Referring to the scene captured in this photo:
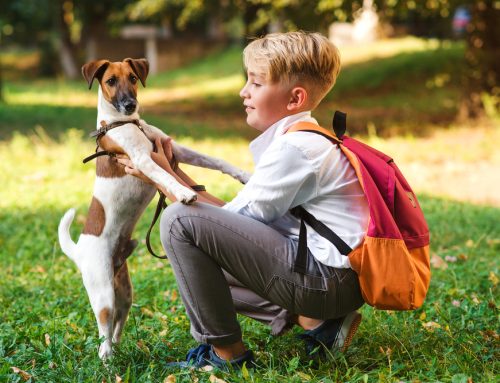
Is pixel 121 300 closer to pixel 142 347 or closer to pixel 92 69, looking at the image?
pixel 142 347

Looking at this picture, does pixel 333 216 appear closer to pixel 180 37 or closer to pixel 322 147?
pixel 322 147

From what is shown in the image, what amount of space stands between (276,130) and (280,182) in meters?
0.31

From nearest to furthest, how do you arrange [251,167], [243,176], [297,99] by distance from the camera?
[297,99] → [243,176] → [251,167]

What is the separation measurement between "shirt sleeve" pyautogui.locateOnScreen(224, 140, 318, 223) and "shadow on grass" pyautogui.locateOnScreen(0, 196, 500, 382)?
0.69 metres

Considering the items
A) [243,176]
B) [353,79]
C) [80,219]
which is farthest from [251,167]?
[353,79]

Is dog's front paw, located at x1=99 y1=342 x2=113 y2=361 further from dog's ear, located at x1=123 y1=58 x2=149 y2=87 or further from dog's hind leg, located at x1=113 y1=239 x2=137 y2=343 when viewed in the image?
dog's ear, located at x1=123 y1=58 x2=149 y2=87

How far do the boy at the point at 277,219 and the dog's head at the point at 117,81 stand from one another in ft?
1.89

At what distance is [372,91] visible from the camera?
16.8 metres

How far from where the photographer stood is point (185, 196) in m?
2.87

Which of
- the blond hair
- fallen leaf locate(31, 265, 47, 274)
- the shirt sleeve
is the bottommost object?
fallen leaf locate(31, 265, 47, 274)

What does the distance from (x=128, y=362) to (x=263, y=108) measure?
51.4 inches

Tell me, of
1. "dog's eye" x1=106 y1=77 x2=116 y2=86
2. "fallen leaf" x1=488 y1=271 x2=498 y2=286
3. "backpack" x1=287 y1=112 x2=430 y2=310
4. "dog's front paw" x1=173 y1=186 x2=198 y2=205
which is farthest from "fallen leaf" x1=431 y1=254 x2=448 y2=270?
"dog's eye" x1=106 y1=77 x2=116 y2=86

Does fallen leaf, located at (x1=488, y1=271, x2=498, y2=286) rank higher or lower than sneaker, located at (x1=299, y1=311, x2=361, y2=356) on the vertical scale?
lower

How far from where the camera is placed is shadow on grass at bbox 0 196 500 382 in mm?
3055
